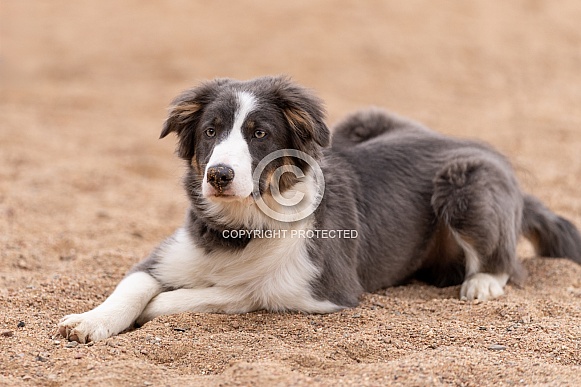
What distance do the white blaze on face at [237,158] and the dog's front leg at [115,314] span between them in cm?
88

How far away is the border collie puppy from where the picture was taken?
5.04 metres

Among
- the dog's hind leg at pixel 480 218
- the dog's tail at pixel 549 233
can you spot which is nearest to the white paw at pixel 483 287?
the dog's hind leg at pixel 480 218

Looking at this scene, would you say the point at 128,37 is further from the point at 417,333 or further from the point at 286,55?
the point at 417,333

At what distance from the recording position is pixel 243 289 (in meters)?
5.28

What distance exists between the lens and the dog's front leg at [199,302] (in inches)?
202

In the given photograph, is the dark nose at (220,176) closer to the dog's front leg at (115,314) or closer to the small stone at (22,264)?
the dog's front leg at (115,314)

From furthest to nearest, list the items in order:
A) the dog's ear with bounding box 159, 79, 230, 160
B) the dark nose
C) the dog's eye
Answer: the dog's ear with bounding box 159, 79, 230, 160 < the dog's eye < the dark nose

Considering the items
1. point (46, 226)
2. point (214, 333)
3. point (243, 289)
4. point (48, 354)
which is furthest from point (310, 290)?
point (46, 226)

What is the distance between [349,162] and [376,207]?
0.41m

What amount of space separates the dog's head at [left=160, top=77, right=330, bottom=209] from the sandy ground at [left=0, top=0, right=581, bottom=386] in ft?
1.40

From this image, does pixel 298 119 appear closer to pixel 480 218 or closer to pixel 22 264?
pixel 480 218

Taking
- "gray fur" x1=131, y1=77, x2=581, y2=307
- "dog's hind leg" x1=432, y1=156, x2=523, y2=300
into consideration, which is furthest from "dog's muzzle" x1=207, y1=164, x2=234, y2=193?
"dog's hind leg" x1=432, y1=156, x2=523, y2=300

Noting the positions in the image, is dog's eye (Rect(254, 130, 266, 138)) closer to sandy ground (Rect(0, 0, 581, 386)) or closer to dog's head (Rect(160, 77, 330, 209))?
dog's head (Rect(160, 77, 330, 209))

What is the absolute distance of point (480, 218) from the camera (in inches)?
236
